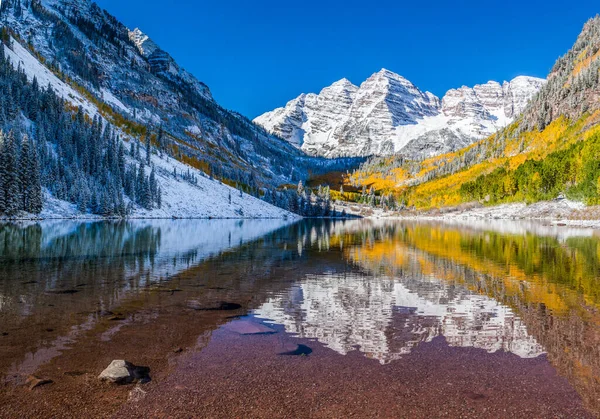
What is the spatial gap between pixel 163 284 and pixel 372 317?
13477 mm

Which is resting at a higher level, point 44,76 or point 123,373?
point 44,76

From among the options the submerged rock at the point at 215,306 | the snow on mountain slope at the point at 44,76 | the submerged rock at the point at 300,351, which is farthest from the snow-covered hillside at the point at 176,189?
the submerged rock at the point at 300,351

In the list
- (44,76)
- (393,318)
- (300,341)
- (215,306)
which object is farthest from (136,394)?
(44,76)

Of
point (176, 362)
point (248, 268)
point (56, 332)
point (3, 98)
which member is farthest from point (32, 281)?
point (3, 98)

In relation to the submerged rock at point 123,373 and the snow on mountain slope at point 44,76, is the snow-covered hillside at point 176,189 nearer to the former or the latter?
the snow on mountain slope at point 44,76

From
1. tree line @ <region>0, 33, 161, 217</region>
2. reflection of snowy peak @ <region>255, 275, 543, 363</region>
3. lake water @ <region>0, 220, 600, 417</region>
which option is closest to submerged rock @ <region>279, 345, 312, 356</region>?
lake water @ <region>0, 220, 600, 417</region>

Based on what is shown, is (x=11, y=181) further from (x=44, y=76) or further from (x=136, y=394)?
(x=44, y=76)

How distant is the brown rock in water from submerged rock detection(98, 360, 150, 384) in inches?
52.6

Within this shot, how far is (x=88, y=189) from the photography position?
11588 cm

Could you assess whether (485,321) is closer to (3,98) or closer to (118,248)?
(118,248)

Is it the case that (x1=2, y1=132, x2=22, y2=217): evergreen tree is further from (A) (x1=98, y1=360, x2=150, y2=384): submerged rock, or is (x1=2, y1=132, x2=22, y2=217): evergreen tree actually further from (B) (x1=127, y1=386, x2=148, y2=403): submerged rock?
(B) (x1=127, y1=386, x2=148, y2=403): submerged rock

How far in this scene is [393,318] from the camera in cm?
1780

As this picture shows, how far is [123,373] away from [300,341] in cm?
617

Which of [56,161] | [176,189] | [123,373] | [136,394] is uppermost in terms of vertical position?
[56,161]
